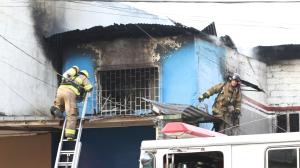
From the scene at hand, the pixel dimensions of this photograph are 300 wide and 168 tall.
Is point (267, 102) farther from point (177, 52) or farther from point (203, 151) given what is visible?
point (203, 151)

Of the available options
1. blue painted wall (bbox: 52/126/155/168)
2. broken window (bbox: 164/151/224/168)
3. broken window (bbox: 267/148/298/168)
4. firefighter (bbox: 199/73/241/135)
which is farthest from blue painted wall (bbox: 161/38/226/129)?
broken window (bbox: 267/148/298/168)

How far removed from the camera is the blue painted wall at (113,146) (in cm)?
1280

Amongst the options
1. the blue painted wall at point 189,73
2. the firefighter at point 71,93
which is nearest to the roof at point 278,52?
the blue painted wall at point 189,73

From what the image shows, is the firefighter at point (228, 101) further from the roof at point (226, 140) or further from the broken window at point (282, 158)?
the broken window at point (282, 158)

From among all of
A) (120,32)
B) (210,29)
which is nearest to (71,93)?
(120,32)

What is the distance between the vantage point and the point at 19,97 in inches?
558

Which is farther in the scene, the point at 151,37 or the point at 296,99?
the point at 296,99

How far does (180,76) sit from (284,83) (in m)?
3.40

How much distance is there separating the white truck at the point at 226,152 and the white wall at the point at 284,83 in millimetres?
9036

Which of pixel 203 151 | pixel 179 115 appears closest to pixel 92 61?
pixel 179 115

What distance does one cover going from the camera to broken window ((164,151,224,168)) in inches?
283

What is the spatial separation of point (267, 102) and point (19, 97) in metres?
6.19

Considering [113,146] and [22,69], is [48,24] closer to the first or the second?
[22,69]

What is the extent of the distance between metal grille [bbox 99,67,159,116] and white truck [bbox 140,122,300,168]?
6.80m
